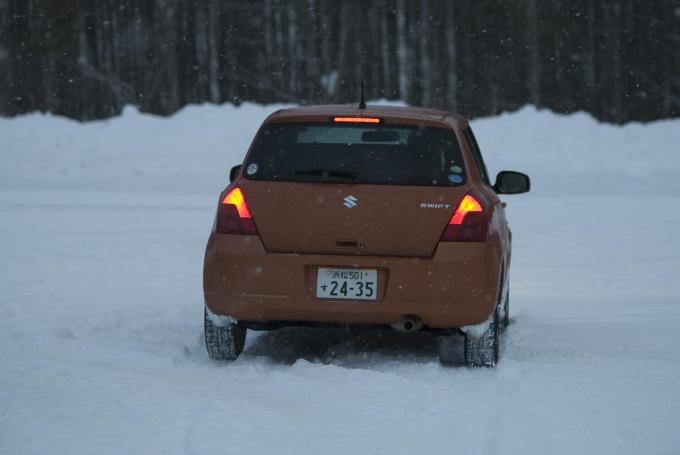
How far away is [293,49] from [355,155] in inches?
840

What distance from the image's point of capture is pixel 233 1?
28.0m

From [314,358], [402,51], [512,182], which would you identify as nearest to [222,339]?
[314,358]

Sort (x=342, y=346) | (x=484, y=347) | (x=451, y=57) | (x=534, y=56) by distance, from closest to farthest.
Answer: (x=484, y=347) → (x=342, y=346) → (x=534, y=56) → (x=451, y=57)

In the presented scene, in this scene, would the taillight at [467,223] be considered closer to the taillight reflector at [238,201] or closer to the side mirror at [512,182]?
the taillight reflector at [238,201]

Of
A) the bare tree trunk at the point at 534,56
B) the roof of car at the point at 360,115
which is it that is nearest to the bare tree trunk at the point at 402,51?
the bare tree trunk at the point at 534,56

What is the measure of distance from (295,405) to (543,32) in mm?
22665

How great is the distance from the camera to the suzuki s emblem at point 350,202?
684 cm

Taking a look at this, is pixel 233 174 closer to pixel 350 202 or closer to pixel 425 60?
pixel 350 202

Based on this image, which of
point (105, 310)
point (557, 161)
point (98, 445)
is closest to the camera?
point (98, 445)

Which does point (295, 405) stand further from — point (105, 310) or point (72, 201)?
point (72, 201)

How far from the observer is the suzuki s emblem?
6840 millimetres

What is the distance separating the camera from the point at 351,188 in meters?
6.89

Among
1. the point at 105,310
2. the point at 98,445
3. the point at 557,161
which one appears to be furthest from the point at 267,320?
the point at 557,161

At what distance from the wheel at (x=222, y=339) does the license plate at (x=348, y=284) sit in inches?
27.1
